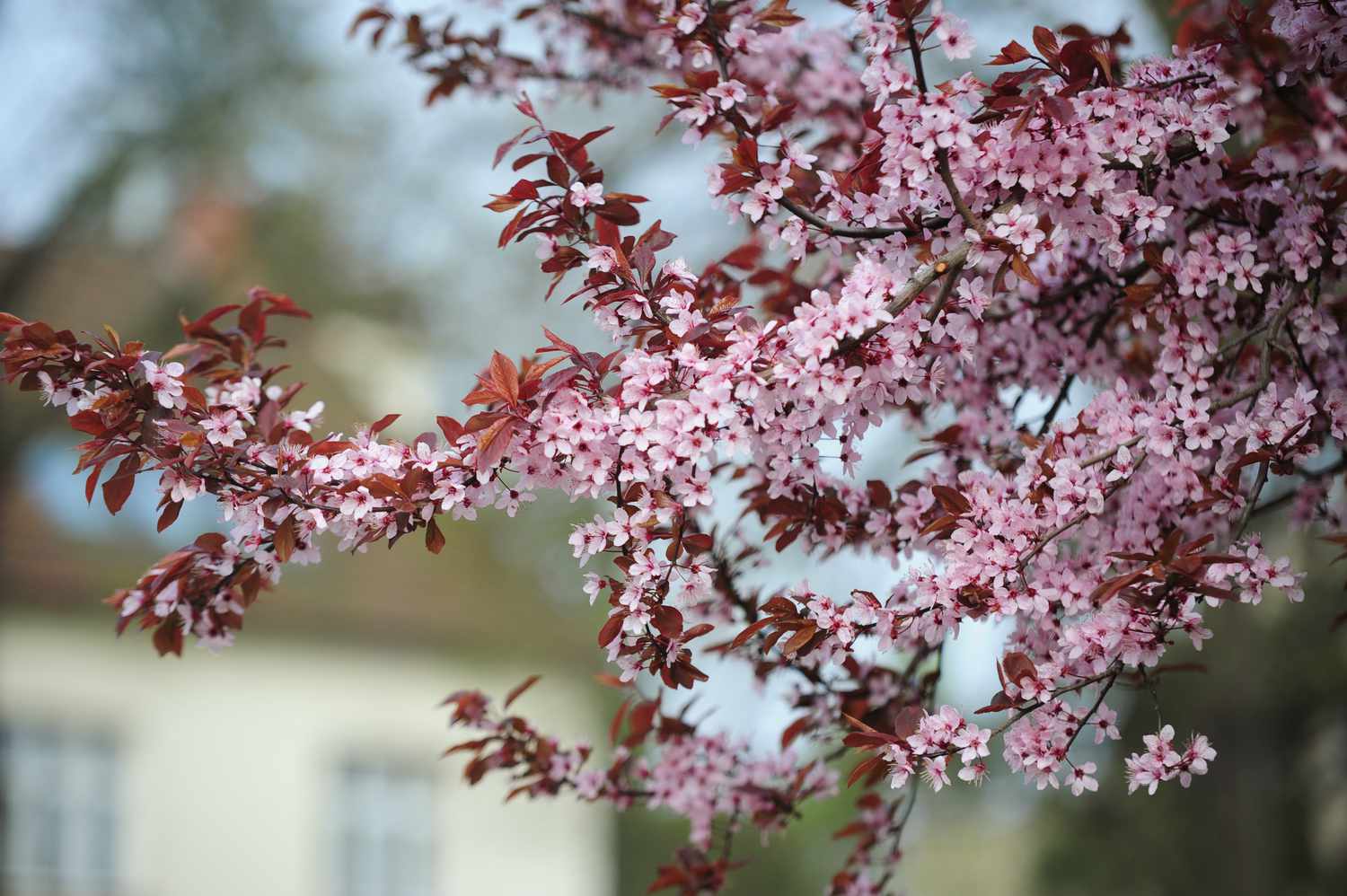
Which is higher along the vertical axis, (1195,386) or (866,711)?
(1195,386)

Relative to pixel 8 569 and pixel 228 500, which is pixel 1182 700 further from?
pixel 8 569

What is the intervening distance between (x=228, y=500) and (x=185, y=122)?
21.2 feet

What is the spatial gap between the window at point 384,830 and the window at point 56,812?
1751 mm

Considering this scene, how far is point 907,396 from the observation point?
1.78 m

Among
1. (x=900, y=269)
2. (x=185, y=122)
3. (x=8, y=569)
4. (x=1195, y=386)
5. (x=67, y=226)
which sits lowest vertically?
(x=1195, y=386)

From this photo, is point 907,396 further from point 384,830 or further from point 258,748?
point 384,830

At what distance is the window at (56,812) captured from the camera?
921cm

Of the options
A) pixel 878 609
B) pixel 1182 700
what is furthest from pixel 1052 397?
pixel 1182 700

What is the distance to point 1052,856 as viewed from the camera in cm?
770

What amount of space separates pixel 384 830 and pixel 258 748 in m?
1.25

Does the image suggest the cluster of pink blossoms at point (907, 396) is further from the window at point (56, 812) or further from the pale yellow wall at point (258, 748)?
the window at point (56, 812)

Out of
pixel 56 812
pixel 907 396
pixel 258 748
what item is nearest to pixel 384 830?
pixel 258 748

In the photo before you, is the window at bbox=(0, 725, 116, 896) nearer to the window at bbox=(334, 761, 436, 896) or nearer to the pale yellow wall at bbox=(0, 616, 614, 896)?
the pale yellow wall at bbox=(0, 616, 614, 896)

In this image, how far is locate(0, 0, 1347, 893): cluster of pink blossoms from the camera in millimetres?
1580
